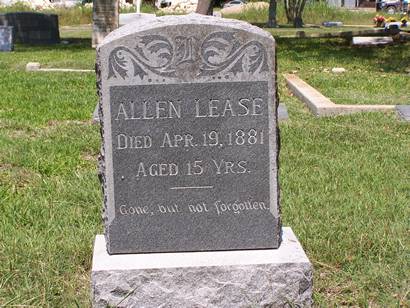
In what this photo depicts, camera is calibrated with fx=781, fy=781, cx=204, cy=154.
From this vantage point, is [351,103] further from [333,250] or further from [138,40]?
[138,40]

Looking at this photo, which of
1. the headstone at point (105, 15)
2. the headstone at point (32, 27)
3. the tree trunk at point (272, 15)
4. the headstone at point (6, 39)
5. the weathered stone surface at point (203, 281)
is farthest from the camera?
the tree trunk at point (272, 15)

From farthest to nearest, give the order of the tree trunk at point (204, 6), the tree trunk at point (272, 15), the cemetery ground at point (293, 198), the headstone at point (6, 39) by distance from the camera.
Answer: the tree trunk at point (272, 15), the headstone at point (6, 39), the tree trunk at point (204, 6), the cemetery ground at point (293, 198)

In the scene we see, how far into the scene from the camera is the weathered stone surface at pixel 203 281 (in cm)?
360

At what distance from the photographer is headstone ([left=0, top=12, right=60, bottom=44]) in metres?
24.0

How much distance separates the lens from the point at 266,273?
3656mm

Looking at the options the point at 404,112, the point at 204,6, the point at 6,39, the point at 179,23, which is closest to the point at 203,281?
the point at 179,23

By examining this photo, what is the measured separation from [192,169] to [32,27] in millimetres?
21321

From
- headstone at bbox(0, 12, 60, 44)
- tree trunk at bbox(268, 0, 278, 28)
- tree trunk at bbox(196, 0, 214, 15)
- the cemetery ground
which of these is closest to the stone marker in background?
the cemetery ground

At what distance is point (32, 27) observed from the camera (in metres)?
24.0

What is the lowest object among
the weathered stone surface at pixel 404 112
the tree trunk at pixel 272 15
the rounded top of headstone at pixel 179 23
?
the tree trunk at pixel 272 15

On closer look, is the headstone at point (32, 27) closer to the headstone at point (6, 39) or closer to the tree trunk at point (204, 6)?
the headstone at point (6, 39)

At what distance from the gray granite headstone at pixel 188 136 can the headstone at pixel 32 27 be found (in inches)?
830

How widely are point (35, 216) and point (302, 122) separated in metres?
4.40

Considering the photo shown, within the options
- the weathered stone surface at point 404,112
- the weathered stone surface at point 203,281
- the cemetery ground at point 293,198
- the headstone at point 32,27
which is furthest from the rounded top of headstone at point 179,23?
the headstone at point 32,27
